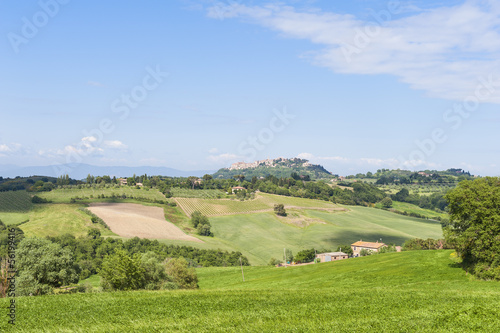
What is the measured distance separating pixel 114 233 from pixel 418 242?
4363 inches

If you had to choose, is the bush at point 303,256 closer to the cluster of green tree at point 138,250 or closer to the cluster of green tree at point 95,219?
the cluster of green tree at point 138,250

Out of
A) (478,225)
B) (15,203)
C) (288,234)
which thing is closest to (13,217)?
(15,203)

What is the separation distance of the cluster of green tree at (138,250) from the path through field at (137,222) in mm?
10497

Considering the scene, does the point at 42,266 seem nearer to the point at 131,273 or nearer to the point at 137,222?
the point at 131,273

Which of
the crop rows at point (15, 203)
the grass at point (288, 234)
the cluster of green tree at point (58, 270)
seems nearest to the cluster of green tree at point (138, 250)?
the grass at point (288, 234)

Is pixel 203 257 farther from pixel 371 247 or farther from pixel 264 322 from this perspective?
pixel 264 322

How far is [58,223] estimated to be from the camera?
148 metres

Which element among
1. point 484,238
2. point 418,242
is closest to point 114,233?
point 418,242

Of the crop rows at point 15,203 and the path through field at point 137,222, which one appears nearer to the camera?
the path through field at point 137,222

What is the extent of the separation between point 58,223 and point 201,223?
2401 inches

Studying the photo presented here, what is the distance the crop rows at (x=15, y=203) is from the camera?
170 metres

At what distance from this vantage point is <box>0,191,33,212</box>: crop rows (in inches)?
6698

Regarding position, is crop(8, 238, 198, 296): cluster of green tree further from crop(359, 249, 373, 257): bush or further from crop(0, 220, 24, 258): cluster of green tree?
crop(359, 249, 373, 257): bush

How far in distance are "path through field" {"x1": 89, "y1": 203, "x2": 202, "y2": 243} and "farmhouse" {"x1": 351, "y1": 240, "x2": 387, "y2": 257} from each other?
62458 millimetres
